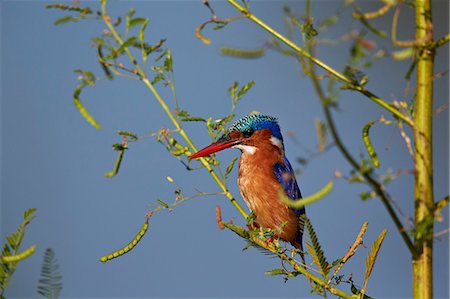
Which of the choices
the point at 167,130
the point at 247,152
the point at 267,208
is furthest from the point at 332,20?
the point at 247,152

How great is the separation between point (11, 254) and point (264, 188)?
5.14 feet

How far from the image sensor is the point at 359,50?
44 cm

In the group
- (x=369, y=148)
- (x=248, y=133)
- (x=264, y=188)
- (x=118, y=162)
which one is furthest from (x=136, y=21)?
(x=248, y=133)

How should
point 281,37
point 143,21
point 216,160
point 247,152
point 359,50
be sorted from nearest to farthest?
point 359,50, point 281,37, point 143,21, point 216,160, point 247,152

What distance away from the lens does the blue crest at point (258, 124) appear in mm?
2159

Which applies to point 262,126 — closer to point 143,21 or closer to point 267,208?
point 267,208

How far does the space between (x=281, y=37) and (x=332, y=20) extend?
105 millimetres

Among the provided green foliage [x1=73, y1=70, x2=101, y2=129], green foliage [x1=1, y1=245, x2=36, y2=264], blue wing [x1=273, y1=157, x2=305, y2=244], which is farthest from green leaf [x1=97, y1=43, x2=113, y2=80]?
blue wing [x1=273, y1=157, x2=305, y2=244]

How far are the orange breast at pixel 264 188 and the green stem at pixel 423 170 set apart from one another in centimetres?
133

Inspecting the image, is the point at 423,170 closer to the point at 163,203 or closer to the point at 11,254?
the point at 11,254

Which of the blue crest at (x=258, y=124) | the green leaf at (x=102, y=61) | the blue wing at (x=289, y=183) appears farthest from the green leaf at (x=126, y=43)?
the blue crest at (x=258, y=124)

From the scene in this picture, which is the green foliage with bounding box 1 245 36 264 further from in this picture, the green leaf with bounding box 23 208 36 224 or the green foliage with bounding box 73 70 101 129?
the green foliage with bounding box 73 70 101 129

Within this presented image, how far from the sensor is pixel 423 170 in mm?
497

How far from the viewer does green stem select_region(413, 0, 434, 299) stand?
488mm
